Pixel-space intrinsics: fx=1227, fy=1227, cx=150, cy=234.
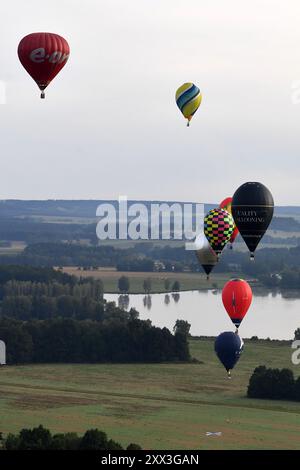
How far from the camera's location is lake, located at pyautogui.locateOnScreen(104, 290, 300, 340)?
272 feet

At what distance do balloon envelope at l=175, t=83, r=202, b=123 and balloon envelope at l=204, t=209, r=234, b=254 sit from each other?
5.78 metres

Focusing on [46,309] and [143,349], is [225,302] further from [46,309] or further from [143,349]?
[46,309]

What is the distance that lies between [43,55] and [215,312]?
177ft

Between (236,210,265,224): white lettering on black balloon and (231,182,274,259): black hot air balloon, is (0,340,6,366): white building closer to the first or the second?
(231,182,274,259): black hot air balloon

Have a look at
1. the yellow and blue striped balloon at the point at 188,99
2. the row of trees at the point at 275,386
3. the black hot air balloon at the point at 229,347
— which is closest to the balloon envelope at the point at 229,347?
the black hot air balloon at the point at 229,347

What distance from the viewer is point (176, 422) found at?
4684 centimetres

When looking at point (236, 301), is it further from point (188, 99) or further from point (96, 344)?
point (96, 344)

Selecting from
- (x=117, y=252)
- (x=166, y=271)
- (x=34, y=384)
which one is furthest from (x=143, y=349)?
(x=117, y=252)

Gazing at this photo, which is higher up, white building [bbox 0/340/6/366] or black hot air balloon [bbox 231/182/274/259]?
black hot air balloon [bbox 231/182/274/259]

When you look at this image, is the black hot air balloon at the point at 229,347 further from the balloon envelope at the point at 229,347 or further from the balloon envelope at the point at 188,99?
the balloon envelope at the point at 188,99

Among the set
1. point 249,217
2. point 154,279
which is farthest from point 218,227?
point 154,279

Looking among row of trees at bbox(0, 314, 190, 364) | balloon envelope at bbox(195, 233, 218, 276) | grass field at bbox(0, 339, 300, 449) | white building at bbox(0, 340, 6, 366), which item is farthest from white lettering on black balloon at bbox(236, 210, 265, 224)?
white building at bbox(0, 340, 6, 366)

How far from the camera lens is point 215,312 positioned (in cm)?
9494

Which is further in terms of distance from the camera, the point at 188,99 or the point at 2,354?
the point at 2,354
